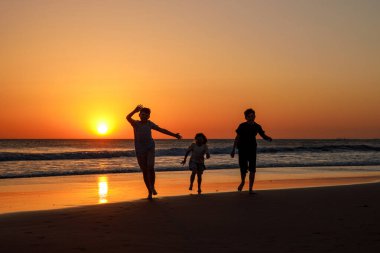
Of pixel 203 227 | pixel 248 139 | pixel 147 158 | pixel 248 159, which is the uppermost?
pixel 248 139

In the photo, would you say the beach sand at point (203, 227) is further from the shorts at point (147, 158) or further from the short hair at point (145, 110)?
the short hair at point (145, 110)

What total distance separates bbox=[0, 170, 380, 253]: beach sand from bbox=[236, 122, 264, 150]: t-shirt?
1794 mm

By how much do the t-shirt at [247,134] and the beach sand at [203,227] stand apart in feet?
5.89

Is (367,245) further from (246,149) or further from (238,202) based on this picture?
(246,149)

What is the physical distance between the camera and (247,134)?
1231 cm

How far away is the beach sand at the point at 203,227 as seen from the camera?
20.0 feet

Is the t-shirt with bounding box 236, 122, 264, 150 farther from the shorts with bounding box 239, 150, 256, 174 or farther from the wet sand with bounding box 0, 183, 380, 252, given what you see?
the wet sand with bounding box 0, 183, 380, 252

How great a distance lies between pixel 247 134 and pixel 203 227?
5.20 m

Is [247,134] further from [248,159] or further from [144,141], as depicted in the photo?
[144,141]

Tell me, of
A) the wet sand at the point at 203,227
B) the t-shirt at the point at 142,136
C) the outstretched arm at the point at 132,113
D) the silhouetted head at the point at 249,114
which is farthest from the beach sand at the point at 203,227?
the silhouetted head at the point at 249,114

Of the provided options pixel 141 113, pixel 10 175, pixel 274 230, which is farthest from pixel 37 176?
pixel 274 230

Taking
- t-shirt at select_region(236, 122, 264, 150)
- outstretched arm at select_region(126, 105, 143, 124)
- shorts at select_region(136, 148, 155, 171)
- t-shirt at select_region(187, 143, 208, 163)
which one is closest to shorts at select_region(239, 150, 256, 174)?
t-shirt at select_region(236, 122, 264, 150)

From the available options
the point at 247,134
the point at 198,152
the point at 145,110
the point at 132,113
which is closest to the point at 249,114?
the point at 247,134

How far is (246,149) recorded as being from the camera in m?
12.2
